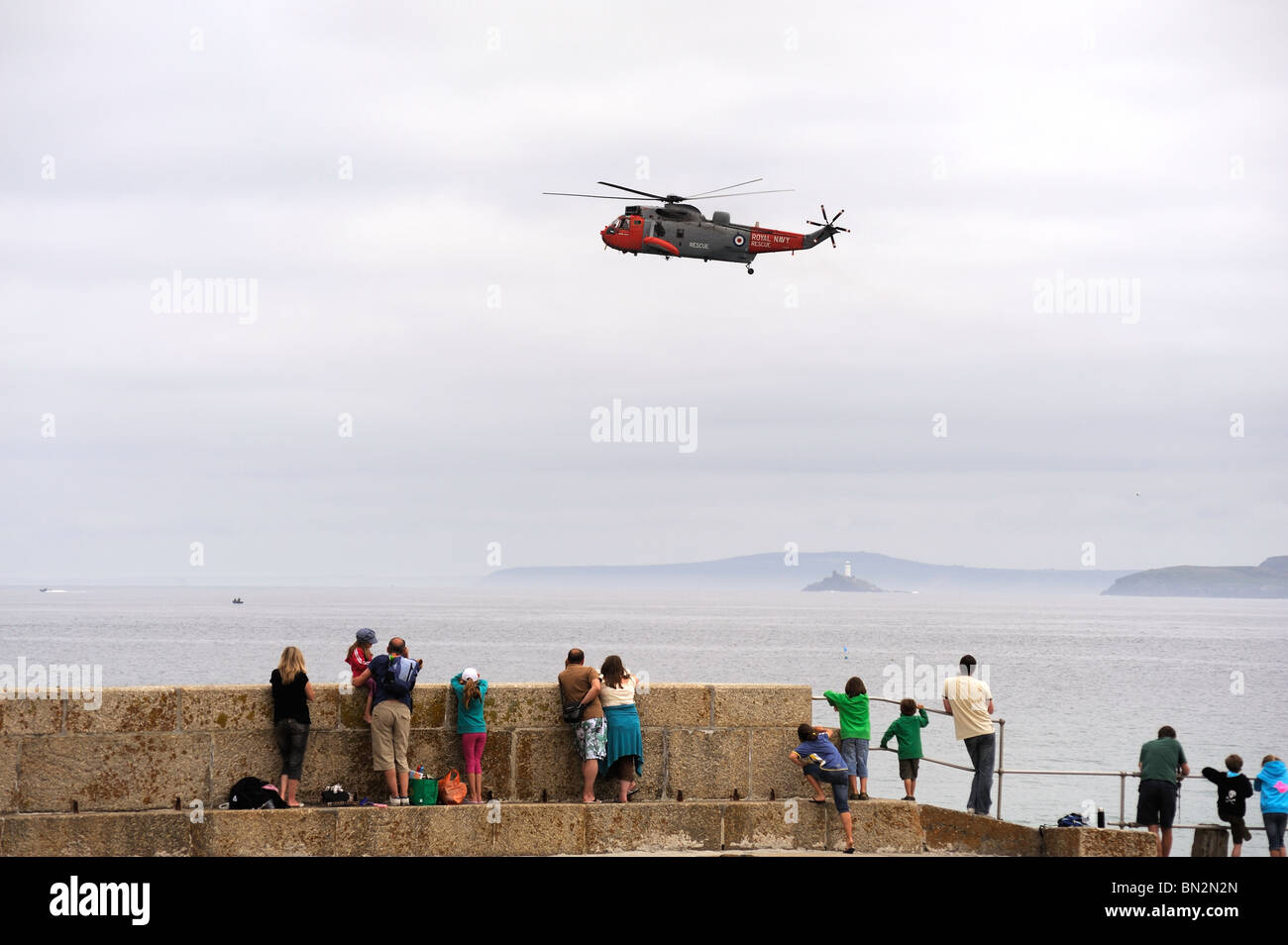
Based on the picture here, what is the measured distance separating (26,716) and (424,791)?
3.18 metres

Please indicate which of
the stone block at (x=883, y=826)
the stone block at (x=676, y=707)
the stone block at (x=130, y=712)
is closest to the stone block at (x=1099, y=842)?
the stone block at (x=883, y=826)

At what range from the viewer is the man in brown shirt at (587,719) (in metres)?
11.9

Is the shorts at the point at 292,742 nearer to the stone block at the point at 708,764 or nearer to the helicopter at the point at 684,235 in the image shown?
the stone block at the point at 708,764

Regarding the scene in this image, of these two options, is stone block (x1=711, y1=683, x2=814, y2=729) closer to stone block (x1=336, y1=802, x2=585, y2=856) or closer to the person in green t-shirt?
stone block (x1=336, y1=802, x2=585, y2=856)

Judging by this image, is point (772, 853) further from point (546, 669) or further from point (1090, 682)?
point (1090, 682)

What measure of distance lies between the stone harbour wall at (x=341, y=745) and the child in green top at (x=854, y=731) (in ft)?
1.15

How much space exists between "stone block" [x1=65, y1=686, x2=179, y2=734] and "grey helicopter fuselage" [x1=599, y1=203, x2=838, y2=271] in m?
31.5

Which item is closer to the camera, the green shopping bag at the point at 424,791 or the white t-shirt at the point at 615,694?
the green shopping bag at the point at 424,791

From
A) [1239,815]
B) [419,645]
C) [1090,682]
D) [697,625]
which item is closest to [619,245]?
[1239,815]

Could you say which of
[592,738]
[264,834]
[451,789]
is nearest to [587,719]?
[592,738]
